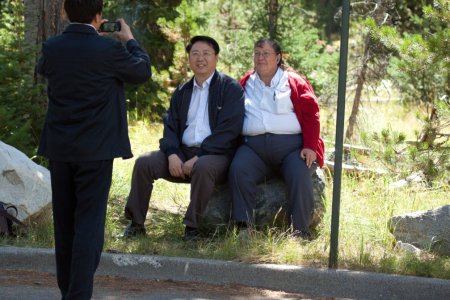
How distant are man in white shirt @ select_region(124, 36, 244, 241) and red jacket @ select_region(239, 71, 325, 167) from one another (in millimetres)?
407

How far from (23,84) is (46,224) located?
211 cm

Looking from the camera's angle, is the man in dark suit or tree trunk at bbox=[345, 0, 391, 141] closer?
the man in dark suit

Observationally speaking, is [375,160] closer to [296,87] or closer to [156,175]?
[296,87]

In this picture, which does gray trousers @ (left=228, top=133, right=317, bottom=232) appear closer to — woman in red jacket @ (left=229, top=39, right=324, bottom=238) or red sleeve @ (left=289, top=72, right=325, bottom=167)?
woman in red jacket @ (left=229, top=39, right=324, bottom=238)

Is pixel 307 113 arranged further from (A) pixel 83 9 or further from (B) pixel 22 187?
(A) pixel 83 9

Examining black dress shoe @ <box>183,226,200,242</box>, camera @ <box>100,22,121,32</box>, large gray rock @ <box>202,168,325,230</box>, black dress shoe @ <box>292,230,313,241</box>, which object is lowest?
black dress shoe @ <box>183,226,200,242</box>

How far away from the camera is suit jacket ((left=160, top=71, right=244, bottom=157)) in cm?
635

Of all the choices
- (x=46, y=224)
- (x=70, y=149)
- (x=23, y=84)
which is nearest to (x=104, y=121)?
(x=70, y=149)

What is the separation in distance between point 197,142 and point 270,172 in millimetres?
597

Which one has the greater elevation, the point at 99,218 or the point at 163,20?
the point at 163,20

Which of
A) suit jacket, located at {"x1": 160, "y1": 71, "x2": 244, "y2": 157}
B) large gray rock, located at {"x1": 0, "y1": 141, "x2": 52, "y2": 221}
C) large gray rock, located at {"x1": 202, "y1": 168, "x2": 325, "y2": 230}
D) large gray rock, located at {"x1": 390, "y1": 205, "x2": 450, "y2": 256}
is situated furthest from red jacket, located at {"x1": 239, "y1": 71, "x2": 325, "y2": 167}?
large gray rock, located at {"x1": 0, "y1": 141, "x2": 52, "y2": 221}

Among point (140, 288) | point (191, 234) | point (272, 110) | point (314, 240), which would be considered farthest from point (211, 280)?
point (272, 110)

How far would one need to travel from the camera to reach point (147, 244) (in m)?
5.99

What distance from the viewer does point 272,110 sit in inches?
253
